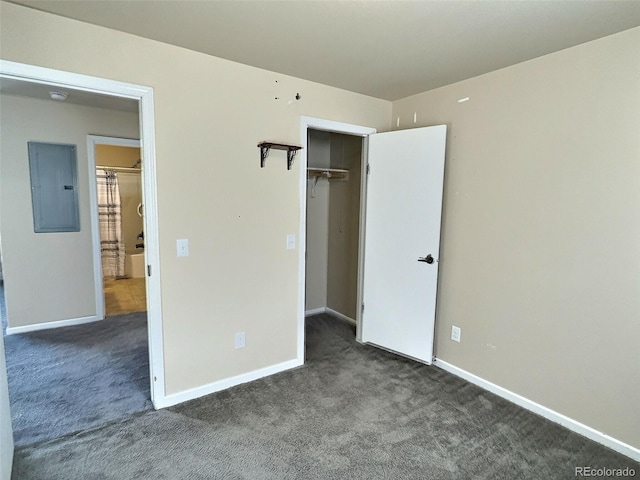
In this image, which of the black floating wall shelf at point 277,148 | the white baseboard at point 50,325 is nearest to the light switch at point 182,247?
the black floating wall shelf at point 277,148

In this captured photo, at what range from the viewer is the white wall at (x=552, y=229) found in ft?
6.43

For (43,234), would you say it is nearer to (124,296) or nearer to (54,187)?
(54,187)

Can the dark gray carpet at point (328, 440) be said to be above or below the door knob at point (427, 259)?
below

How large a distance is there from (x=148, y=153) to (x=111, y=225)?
4.47 metres

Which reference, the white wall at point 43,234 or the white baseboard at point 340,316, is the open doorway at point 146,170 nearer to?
the white wall at point 43,234

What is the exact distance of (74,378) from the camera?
9.04 ft

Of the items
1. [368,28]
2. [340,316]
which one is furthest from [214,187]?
[340,316]

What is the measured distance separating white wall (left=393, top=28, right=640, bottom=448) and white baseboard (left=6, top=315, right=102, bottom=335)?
12.9 feet

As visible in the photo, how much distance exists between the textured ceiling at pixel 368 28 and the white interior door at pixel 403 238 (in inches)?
28.2

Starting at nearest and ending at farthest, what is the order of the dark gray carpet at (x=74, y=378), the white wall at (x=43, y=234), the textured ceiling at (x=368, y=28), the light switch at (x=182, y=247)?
the textured ceiling at (x=368, y=28) → the dark gray carpet at (x=74, y=378) → the light switch at (x=182, y=247) → the white wall at (x=43, y=234)

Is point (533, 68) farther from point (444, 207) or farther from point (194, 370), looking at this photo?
point (194, 370)

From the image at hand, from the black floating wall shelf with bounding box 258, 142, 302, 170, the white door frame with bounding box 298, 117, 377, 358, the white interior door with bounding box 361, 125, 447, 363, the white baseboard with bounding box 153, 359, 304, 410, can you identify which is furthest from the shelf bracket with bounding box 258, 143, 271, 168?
the white baseboard with bounding box 153, 359, 304, 410

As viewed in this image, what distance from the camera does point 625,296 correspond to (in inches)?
77.3

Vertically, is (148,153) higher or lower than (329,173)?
lower
